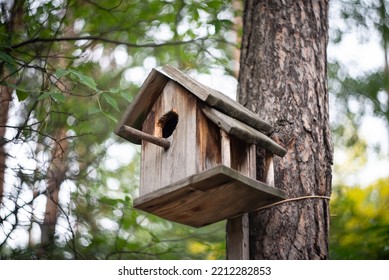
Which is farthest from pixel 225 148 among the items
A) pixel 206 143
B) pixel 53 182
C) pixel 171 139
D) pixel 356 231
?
pixel 53 182

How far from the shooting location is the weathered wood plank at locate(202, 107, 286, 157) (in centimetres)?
268

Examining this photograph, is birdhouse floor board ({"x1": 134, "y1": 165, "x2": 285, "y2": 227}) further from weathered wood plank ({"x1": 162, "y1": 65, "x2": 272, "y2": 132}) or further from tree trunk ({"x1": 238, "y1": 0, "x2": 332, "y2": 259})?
weathered wood plank ({"x1": 162, "y1": 65, "x2": 272, "y2": 132})

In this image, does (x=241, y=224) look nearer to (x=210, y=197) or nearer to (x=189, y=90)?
(x=210, y=197)

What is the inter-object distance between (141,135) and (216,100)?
1.39ft

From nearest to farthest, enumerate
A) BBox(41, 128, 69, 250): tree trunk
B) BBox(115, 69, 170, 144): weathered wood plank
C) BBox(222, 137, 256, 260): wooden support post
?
BBox(222, 137, 256, 260): wooden support post < BBox(115, 69, 170, 144): weathered wood plank < BBox(41, 128, 69, 250): tree trunk

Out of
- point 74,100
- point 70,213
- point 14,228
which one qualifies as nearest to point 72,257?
point 70,213

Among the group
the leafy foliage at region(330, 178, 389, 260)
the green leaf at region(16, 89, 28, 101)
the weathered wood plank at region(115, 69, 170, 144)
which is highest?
the green leaf at region(16, 89, 28, 101)

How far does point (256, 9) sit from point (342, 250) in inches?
84.8

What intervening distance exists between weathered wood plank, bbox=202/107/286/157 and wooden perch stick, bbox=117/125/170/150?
29 centimetres

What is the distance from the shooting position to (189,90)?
287 cm

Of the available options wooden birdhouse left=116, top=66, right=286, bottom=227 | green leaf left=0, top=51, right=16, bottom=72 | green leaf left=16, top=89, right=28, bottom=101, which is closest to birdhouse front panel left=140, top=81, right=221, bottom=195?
wooden birdhouse left=116, top=66, right=286, bottom=227

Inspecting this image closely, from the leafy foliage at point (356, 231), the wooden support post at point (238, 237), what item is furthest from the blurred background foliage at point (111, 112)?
the wooden support post at point (238, 237)

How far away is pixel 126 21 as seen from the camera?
5391 millimetres

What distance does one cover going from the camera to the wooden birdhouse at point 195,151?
2.68 m
